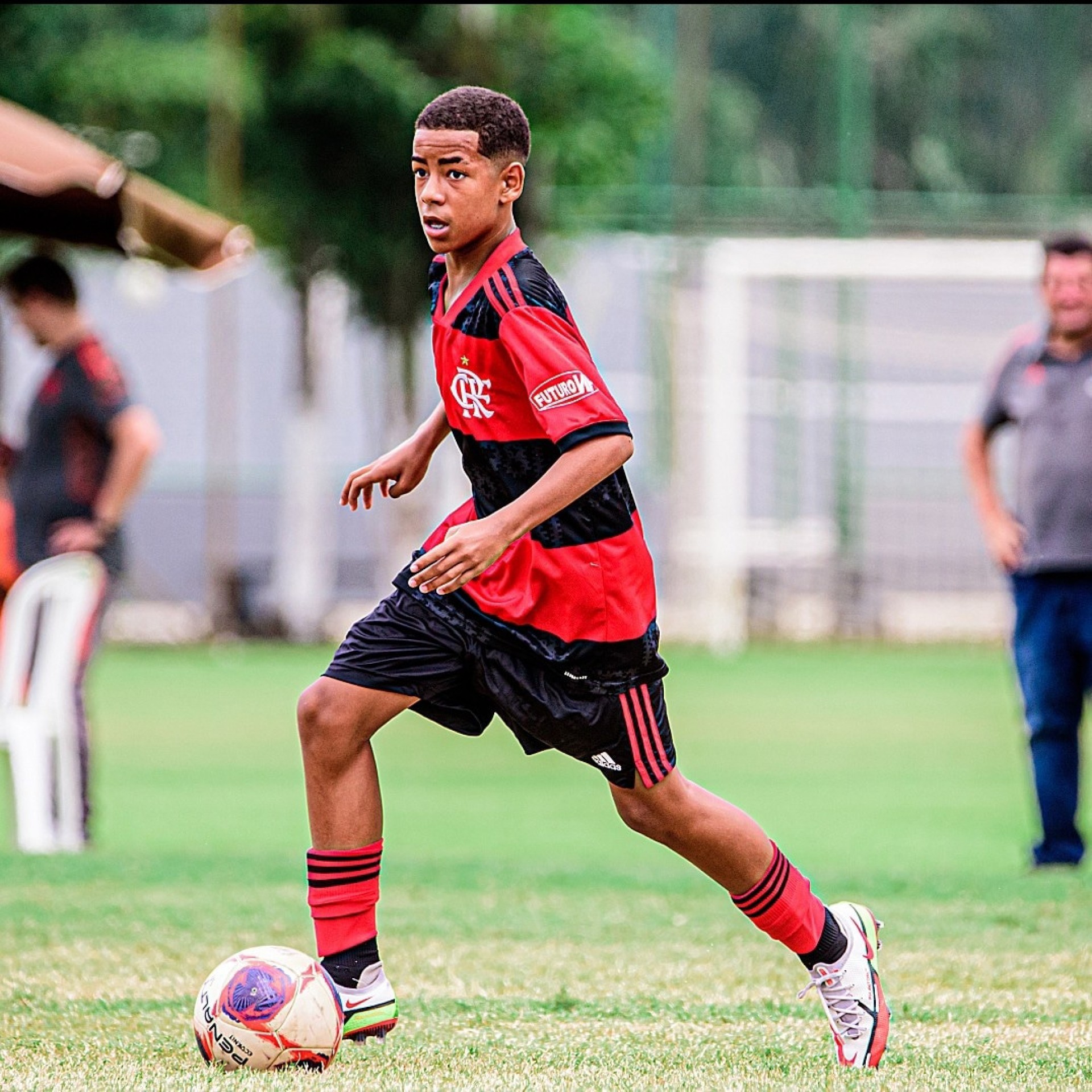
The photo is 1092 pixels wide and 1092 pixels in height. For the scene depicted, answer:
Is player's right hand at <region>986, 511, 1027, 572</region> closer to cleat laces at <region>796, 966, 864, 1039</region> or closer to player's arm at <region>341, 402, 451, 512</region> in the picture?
player's arm at <region>341, 402, 451, 512</region>

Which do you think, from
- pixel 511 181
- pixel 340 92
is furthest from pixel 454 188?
pixel 340 92

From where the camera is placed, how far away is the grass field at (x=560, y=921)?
170 inches

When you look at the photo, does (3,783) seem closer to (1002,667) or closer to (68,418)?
(68,418)

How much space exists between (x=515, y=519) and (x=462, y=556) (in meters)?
0.13

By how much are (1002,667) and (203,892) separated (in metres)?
14.4

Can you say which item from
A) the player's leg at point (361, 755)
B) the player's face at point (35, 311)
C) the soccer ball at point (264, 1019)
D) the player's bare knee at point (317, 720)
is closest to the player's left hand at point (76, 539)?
the player's face at point (35, 311)

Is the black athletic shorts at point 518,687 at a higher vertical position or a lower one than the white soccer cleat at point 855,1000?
higher

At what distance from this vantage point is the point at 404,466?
484cm

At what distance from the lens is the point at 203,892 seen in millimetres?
6992

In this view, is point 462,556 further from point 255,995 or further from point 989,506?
point 989,506

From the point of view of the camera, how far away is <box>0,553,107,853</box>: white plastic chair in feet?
27.1

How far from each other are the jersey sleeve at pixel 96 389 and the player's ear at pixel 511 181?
14.2 feet

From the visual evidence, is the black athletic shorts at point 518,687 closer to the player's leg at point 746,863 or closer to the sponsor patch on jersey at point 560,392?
the player's leg at point 746,863

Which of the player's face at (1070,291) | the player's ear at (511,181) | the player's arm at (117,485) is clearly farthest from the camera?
the player's arm at (117,485)
